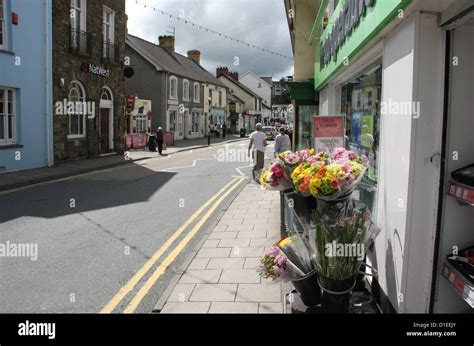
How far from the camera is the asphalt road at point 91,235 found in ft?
14.9

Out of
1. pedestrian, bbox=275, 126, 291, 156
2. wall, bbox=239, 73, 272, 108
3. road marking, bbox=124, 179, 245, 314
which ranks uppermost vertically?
wall, bbox=239, 73, 272, 108

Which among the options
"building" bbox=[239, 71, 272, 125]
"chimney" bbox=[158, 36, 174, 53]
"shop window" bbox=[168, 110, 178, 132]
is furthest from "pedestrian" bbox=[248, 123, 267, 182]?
"building" bbox=[239, 71, 272, 125]

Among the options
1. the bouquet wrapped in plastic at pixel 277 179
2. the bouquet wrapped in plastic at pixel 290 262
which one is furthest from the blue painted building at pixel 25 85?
the bouquet wrapped in plastic at pixel 290 262

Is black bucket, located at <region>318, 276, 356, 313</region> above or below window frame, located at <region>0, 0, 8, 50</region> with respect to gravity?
below

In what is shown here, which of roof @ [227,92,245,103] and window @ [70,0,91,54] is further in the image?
roof @ [227,92,245,103]

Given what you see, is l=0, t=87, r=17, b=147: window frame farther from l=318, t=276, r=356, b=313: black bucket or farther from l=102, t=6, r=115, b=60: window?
l=318, t=276, r=356, b=313: black bucket

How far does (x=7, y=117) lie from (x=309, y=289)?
14.2 m

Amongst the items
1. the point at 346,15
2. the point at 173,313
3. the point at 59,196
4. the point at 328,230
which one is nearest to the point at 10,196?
the point at 59,196

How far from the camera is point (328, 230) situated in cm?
314

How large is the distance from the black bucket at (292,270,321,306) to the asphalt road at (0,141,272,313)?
5.42 ft

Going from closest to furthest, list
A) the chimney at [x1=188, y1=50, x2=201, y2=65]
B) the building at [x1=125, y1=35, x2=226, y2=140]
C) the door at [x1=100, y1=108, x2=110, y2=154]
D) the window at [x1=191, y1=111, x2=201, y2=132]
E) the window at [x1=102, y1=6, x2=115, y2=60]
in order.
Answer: the window at [x1=102, y1=6, x2=115, y2=60] < the door at [x1=100, y1=108, x2=110, y2=154] < the building at [x1=125, y1=35, x2=226, y2=140] < the window at [x1=191, y1=111, x2=201, y2=132] < the chimney at [x1=188, y1=50, x2=201, y2=65]

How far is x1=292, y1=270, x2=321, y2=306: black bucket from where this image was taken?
346 cm

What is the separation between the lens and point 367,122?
5332 millimetres

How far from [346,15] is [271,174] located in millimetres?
2776
